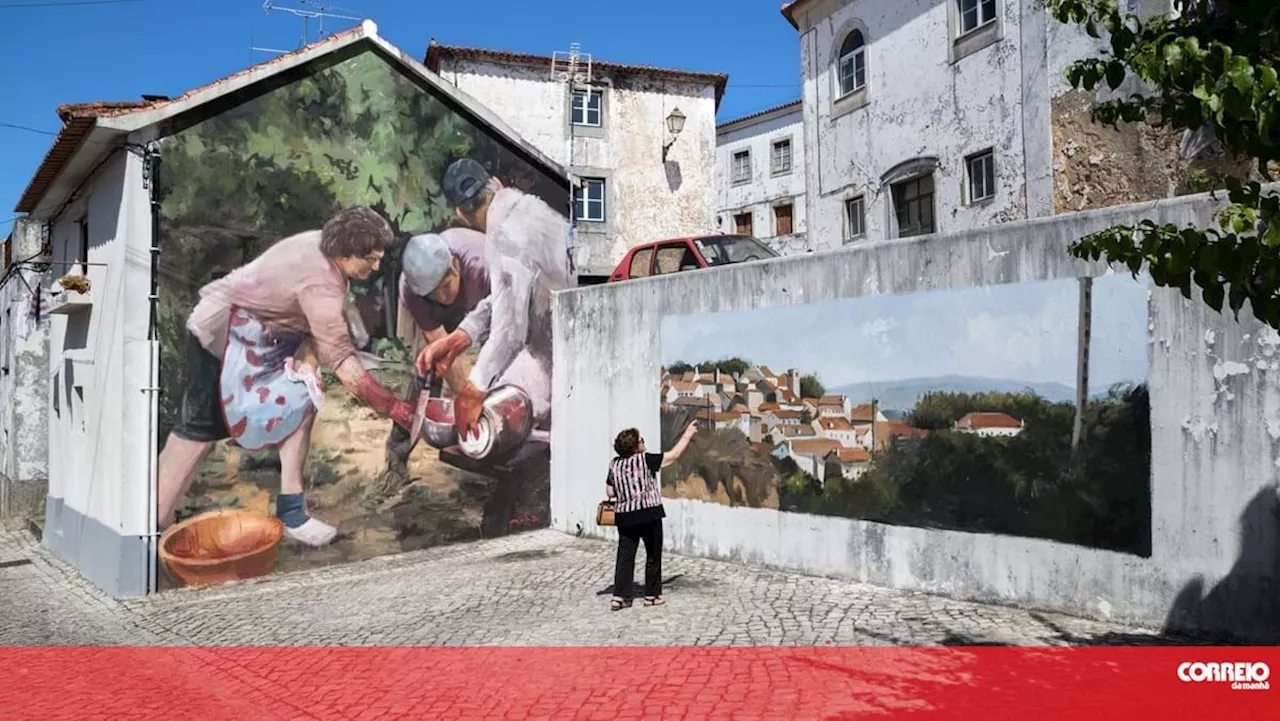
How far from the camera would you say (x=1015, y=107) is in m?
14.0

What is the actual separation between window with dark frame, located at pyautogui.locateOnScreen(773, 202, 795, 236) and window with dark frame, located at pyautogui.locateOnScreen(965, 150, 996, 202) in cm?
2205

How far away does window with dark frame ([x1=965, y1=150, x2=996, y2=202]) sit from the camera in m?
14.6

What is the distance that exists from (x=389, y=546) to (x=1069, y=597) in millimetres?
8613

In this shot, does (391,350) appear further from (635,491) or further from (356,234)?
(635,491)

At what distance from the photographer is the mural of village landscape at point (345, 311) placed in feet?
38.4

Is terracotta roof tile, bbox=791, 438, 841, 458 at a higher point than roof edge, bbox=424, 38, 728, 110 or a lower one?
lower

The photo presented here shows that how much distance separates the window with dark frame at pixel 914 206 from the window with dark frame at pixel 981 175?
741 mm

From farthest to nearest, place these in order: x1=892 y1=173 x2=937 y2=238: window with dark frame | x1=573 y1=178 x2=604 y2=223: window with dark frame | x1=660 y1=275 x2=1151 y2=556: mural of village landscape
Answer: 1. x1=573 y1=178 x2=604 y2=223: window with dark frame
2. x1=892 y1=173 x2=937 y2=238: window with dark frame
3. x1=660 y1=275 x2=1151 y2=556: mural of village landscape

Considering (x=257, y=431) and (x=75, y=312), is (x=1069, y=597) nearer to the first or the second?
(x=257, y=431)

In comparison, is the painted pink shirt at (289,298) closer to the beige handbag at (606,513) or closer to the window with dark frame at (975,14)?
the beige handbag at (606,513)

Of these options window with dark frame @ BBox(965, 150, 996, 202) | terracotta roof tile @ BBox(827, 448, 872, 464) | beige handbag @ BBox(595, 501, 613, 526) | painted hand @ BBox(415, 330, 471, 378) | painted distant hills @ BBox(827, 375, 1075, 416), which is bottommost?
beige handbag @ BBox(595, 501, 613, 526)

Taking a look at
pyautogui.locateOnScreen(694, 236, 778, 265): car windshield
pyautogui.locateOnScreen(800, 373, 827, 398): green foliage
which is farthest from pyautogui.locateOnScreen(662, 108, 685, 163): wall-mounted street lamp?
pyautogui.locateOnScreen(800, 373, 827, 398): green foliage

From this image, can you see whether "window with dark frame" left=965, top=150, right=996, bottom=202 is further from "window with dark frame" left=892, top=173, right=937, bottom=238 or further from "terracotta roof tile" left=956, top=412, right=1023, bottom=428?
"terracotta roof tile" left=956, top=412, right=1023, bottom=428

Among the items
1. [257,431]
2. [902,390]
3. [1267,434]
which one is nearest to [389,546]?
[257,431]
